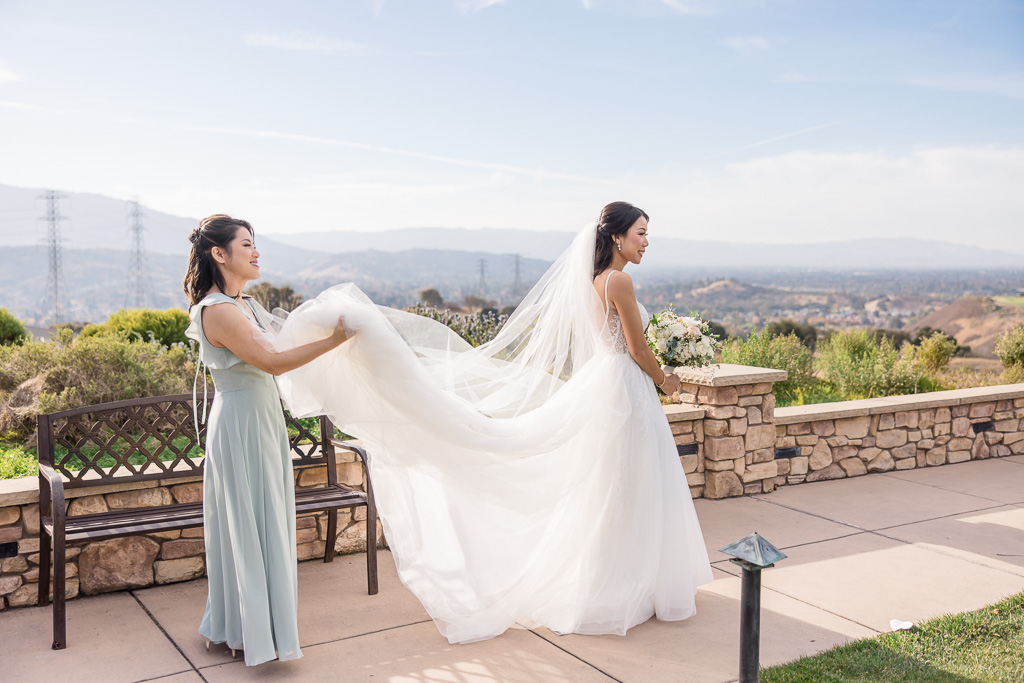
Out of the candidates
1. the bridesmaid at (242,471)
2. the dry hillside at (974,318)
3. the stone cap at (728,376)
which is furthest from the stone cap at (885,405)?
the dry hillside at (974,318)

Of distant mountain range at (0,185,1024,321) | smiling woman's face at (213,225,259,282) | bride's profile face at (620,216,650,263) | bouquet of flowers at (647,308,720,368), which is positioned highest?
distant mountain range at (0,185,1024,321)

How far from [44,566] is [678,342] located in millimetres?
3743

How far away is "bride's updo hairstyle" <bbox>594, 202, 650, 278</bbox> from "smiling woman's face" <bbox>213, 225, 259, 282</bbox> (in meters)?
1.85

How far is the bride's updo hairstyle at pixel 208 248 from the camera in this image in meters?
3.41

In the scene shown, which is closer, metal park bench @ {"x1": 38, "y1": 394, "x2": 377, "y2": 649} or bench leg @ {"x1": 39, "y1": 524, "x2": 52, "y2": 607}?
metal park bench @ {"x1": 38, "y1": 394, "x2": 377, "y2": 649}

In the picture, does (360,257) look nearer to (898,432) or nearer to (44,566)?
(898,432)

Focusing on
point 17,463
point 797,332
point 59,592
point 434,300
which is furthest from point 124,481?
point 797,332

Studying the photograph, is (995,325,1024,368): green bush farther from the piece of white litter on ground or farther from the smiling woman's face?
the smiling woman's face

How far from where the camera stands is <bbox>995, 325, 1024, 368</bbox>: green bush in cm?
1110

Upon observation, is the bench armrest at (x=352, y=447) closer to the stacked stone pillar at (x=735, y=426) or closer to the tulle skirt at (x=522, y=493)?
Answer: the tulle skirt at (x=522, y=493)

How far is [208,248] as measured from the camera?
3.40 meters

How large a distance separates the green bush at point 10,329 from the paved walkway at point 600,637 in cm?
758

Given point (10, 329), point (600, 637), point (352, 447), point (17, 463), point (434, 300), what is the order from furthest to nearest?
point (434, 300) → point (10, 329) → point (17, 463) → point (352, 447) → point (600, 637)

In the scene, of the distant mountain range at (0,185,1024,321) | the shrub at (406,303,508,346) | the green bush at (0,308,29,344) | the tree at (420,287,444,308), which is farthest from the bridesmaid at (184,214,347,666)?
the distant mountain range at (0,185,1024,321)
